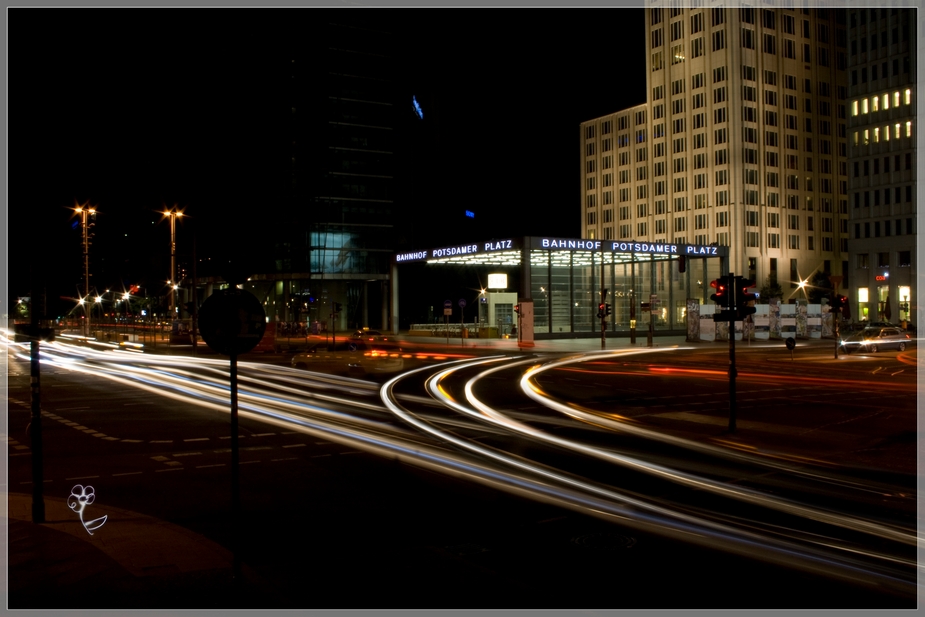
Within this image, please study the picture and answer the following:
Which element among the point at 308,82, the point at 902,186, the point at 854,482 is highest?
the point at 308,82

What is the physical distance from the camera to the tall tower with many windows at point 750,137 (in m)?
102

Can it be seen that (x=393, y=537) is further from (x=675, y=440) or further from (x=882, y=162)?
(x=882, y=162)

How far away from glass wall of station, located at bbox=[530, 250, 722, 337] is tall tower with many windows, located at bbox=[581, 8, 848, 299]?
3078cm

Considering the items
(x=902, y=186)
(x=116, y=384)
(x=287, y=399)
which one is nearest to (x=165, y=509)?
(x=287, y=399)

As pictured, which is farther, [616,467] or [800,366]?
[800,366]

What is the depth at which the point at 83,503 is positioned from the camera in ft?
28.3

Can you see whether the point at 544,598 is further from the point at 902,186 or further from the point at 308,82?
the point at 902,186

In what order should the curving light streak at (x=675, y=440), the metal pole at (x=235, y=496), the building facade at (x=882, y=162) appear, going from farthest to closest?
1. the building facade at (x=882, y=162)
2. the curving light streak at (x=675, y=440)
3. the metal pole at (x=235, y=496)

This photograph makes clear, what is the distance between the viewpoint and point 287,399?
19875mm

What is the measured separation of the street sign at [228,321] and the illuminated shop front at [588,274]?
49735mm

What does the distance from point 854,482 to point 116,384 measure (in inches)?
933

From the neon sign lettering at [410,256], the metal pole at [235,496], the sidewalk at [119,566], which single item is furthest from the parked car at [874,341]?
the metal pole at [235,496]

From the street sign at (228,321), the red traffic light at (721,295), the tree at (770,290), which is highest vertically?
the tree at (770,290)

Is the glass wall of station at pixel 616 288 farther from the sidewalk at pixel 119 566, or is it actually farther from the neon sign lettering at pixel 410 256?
the sidewalk at pixel 119 566
